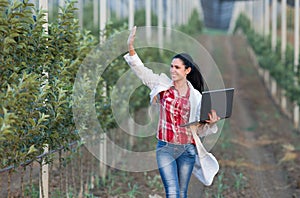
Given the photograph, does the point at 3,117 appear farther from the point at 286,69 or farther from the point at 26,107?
the point at 286,69

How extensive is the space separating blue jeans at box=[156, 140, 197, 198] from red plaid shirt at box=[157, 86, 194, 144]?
58 millimetres

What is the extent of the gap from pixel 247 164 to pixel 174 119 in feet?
16.5

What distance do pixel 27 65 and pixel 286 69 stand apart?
10658 mm

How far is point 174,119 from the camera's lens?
15.1ft

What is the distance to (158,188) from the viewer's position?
23.5 ft

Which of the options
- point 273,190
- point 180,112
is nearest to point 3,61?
point 180,112

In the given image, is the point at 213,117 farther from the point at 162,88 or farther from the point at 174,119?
the point at 162,88

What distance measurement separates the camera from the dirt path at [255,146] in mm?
7738

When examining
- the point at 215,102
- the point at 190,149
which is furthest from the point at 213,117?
the point at 190,149

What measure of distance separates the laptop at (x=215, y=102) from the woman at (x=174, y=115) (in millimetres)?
156

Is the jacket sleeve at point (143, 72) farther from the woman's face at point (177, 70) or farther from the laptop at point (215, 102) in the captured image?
the laptop at point (215, 102)

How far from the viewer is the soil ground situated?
7145 mm

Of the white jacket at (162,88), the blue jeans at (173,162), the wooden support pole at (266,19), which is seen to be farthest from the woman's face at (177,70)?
the wooden support pole at (266,19)

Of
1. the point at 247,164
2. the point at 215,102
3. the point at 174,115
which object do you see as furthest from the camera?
the point at 247,164
